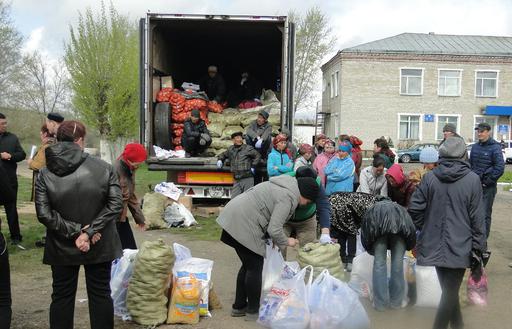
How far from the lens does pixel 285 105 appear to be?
33.2 ft

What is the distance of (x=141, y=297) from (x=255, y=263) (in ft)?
3.13

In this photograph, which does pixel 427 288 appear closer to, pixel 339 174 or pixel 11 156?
pixel 339 174

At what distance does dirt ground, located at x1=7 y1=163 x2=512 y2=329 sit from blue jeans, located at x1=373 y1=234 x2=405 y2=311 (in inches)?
4.2

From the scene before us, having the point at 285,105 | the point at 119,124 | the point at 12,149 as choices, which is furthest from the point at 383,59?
the point at 12,149

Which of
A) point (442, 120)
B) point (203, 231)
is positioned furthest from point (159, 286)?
point (442, 120)

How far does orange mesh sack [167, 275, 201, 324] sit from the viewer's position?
4.70 metres

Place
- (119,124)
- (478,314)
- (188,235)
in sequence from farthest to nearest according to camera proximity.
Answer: (119,124), (188,235), (478,314)

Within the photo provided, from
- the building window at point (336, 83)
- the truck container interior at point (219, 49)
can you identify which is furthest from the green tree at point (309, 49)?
the truck container interior at point (219, 49)

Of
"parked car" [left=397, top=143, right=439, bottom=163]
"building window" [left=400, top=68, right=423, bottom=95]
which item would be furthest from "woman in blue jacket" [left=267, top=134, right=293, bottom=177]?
"building window" [left=400, top=68, right=423, bottom=95]

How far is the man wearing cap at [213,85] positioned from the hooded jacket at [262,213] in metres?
7.92

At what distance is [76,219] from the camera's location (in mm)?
3785

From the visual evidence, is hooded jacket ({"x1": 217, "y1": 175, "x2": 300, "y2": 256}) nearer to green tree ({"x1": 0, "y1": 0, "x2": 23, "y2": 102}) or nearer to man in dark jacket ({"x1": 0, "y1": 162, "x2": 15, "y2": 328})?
man in dark jacket ({"x1": 0, "y1": 162, "x2": 15, "y2": 328})

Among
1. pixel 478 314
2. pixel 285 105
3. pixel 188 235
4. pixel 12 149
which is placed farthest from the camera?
pixel 285 105

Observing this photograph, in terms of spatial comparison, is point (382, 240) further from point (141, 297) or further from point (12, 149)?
point (12, 149)
